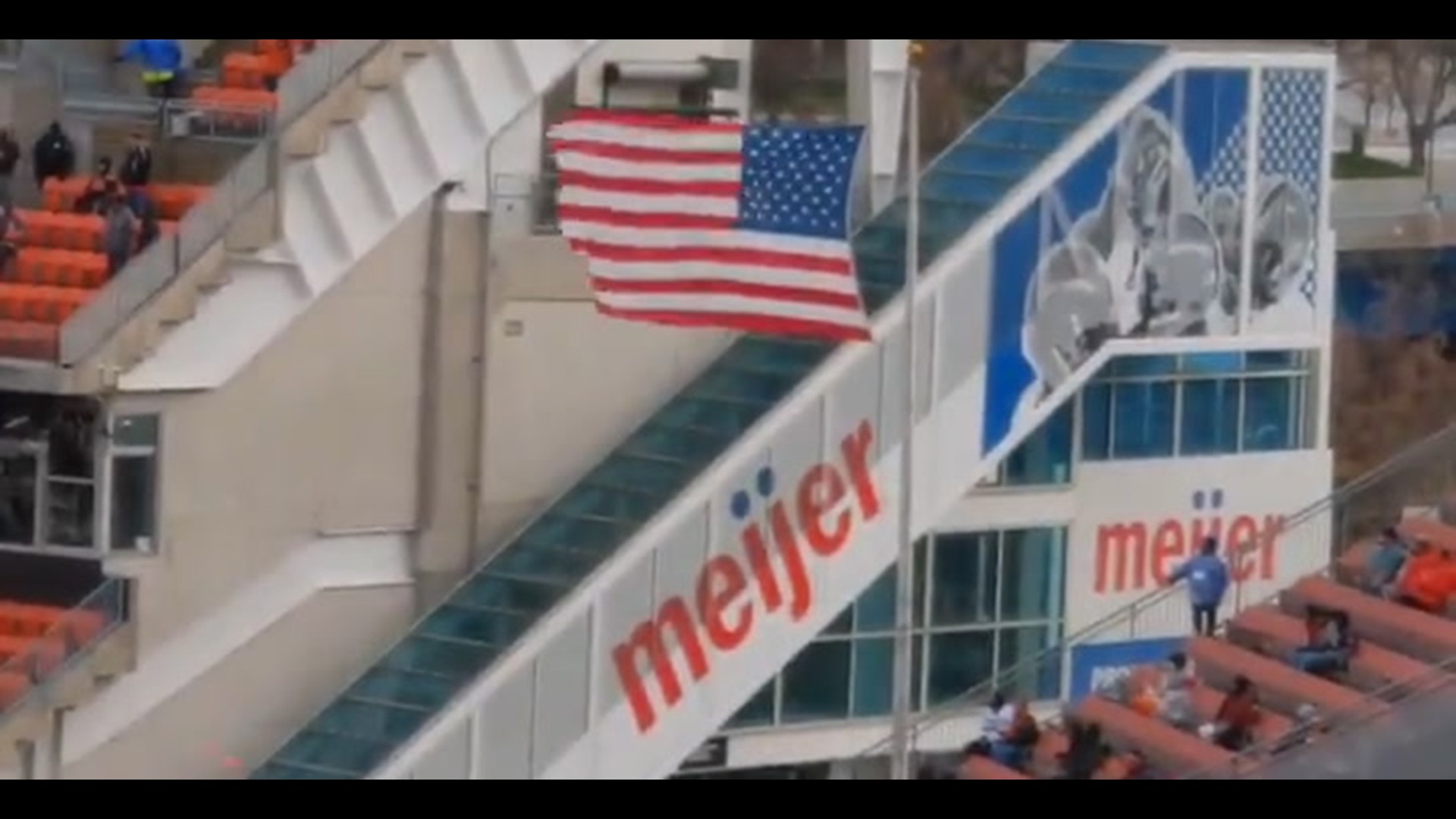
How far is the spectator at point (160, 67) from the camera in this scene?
18.2 meters

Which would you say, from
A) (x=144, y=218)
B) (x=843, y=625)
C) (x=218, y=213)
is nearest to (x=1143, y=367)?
(x=843, y=625)

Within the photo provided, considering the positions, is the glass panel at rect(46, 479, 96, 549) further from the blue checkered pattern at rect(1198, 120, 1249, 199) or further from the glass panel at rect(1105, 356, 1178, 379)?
the blue checkered pattern at rect(1198, 120, 1249, 199)

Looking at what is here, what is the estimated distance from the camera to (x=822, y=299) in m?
16.0

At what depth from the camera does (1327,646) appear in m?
16.4

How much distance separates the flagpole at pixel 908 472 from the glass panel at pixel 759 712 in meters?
0.57

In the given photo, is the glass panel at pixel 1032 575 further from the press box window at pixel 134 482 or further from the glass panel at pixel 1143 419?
the press box window at pixel 134 482

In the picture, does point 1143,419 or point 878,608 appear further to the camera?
point 1143,419

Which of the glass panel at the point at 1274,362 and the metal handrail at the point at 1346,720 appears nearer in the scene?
the metal handrail at the point at 1346,720

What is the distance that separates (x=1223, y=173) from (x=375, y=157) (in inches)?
169

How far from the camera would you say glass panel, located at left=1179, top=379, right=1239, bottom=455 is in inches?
782

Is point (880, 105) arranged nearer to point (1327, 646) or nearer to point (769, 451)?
point (769, 451)

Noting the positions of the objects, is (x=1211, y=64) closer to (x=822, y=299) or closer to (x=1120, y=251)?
(x=1120, y=251)

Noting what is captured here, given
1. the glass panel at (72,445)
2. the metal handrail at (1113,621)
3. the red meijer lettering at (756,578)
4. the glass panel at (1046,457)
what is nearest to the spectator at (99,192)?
the glass panel at (72,445)

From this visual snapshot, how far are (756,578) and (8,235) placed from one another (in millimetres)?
3458
